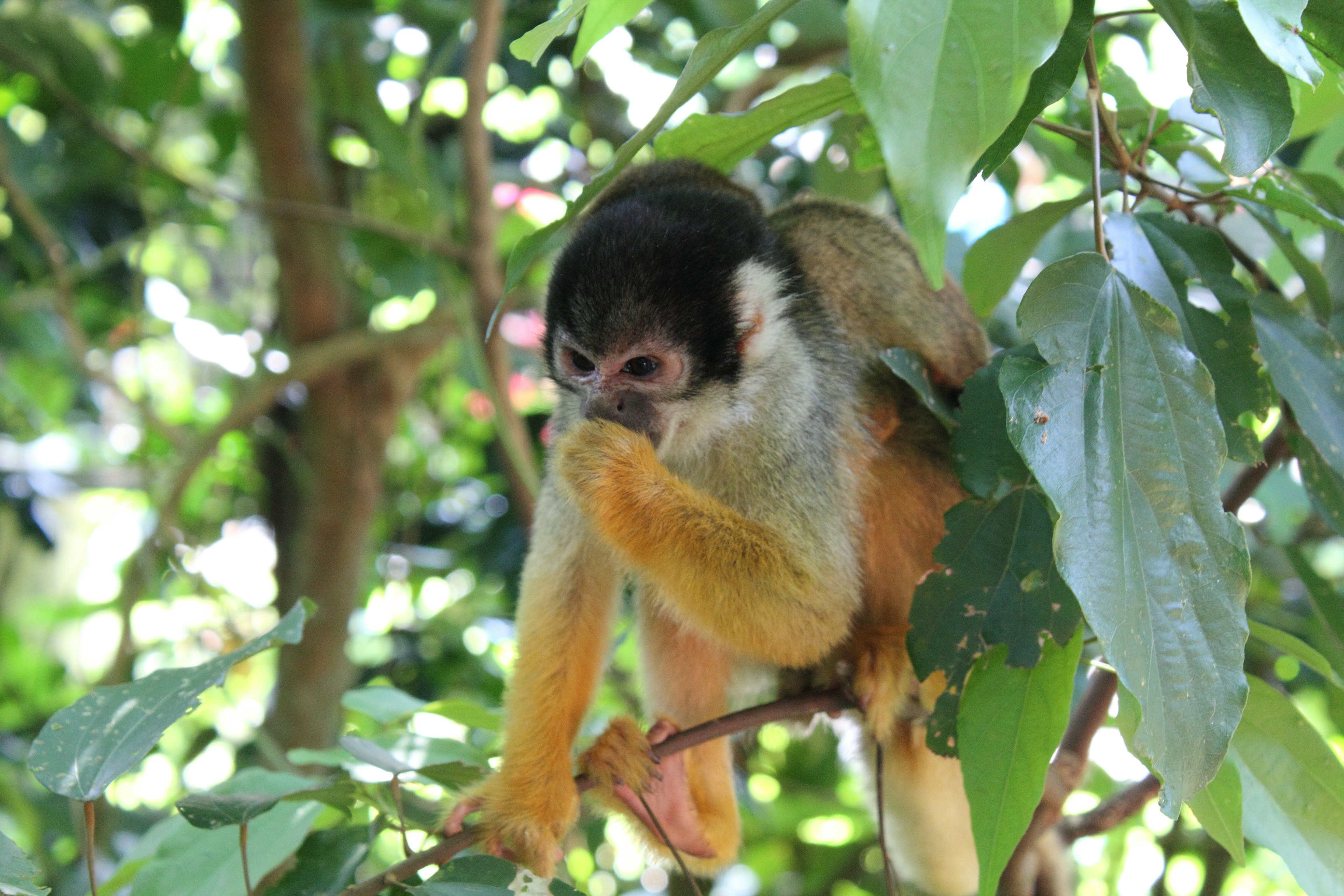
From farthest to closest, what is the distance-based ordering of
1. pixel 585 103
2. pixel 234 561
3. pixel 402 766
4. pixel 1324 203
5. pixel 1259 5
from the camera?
pixel 234 561 < pixel 585 103 < pixel 1324 203 < pixel 402 766 < pixel 1259 5

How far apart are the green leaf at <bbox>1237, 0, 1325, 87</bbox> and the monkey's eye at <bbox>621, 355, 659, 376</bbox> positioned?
107 centimetres

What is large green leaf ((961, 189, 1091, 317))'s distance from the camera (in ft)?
5.25

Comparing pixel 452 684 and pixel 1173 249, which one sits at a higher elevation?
pixel 1173 249

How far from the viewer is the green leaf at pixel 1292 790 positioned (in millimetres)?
1312

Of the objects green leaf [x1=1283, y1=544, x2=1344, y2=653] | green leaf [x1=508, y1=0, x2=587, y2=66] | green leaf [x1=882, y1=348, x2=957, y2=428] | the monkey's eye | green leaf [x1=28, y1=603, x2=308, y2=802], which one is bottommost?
green leaf [x1=1283, y1=544, x2=1344, y2=653]

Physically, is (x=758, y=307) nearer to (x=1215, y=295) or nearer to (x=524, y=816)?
(x=1215, y=295)

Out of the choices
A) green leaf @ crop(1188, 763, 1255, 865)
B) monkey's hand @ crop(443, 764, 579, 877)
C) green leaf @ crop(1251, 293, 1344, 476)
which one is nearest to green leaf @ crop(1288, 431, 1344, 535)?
green leaf @ crop(1251, 293, 1344, 476)

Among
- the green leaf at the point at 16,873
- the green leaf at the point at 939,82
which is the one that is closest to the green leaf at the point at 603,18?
the green leaf at the point at 939,82

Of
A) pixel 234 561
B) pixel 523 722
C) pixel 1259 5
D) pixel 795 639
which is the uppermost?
pixel 1259 5

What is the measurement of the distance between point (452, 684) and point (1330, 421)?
2.86 m

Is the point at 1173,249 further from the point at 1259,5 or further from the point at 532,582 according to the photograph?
the point at 532,582

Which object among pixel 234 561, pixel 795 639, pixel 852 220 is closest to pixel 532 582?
pixel 795 639

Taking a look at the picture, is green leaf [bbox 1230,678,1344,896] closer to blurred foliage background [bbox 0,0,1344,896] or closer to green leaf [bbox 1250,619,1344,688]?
green leaf [bbox 1250,619,1344,688]

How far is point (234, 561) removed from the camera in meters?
4.00
